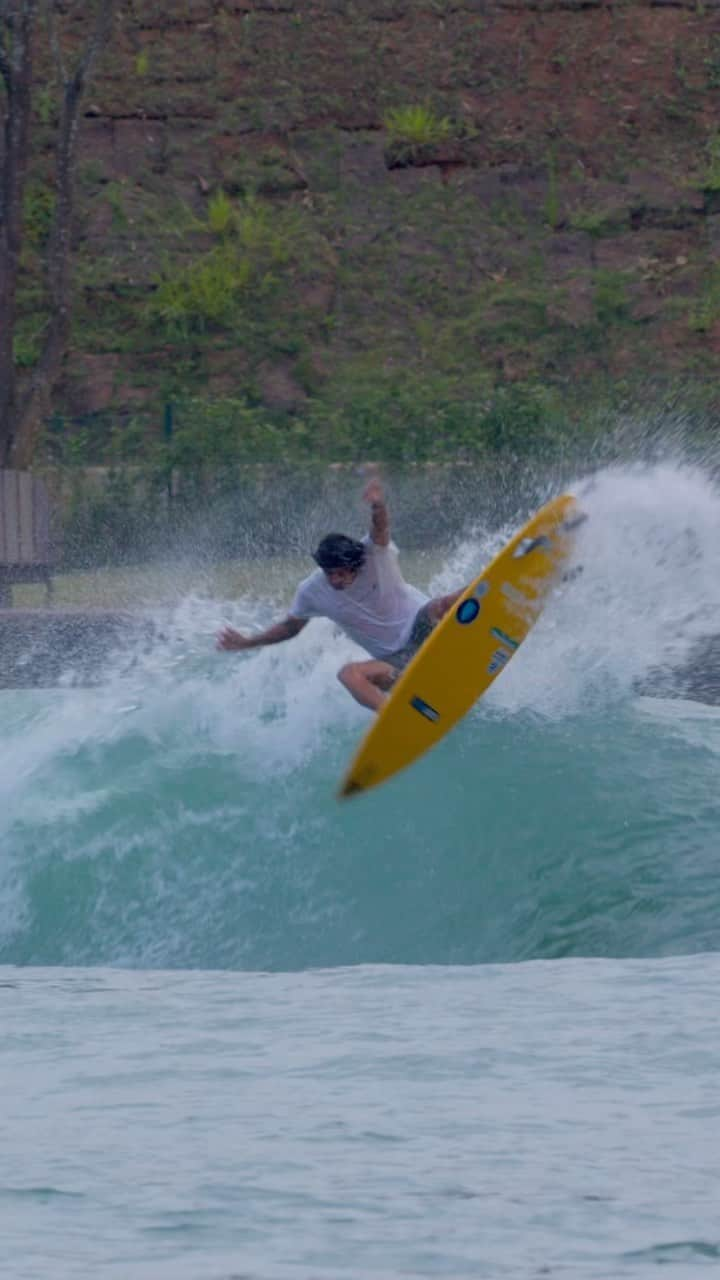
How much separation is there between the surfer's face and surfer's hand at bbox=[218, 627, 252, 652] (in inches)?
17.5

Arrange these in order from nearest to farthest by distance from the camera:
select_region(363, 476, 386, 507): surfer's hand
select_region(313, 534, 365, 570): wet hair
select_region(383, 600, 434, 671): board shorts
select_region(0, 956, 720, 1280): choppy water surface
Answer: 1. select_region(0, 956, 720, 1280): choppy water surface
2. select_region(363, 476, 386, 507): surfer's hand
3. select_region(313, 534, 365, 570): wet hair
4. select_region(383, 600, 434, 671): board shorts

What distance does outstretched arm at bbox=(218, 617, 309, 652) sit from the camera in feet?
26.7

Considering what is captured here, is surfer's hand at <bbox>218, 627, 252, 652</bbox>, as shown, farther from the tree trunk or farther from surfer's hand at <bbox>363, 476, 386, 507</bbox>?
the tree trunk

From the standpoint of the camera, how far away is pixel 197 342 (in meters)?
24.6

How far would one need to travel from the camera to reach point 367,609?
8062 mm

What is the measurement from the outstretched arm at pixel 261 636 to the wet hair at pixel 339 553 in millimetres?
387

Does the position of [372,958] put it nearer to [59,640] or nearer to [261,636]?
[261,636]

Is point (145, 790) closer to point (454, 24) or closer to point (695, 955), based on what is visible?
point (695, 955)

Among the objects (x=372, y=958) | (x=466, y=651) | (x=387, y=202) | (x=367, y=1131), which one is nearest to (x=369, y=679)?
(x=466, y=651)

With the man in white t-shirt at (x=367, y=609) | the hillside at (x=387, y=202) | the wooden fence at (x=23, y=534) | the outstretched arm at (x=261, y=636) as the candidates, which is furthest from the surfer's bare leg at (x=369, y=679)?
the hillside at (x=387, y=202)

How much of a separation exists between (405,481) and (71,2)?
34.8 feet

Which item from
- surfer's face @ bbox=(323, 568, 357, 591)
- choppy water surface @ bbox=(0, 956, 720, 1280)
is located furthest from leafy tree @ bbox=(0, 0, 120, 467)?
choppy water surface @ bbox=(0, 956, 720, 1280)

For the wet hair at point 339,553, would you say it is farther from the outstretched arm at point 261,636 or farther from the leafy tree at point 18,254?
the leafy tree at point 18,254

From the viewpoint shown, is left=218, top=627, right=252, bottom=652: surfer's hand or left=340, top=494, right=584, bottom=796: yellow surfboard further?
left=218, top=627, right=252, bottom=652: surfer's hand
